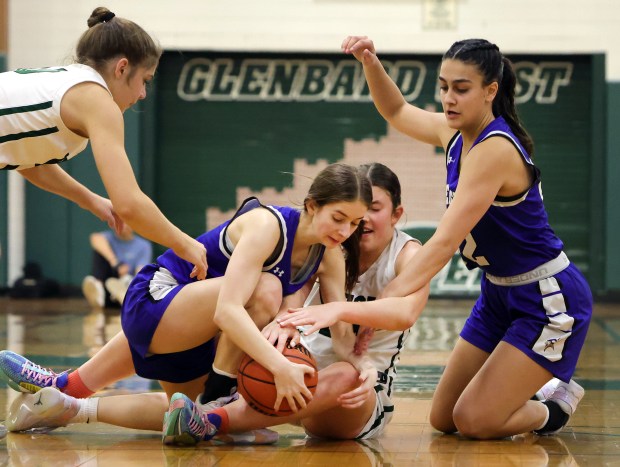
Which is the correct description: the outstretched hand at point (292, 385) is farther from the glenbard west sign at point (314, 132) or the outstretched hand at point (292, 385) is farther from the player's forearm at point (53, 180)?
the glenbard west sign at point (314, 132)

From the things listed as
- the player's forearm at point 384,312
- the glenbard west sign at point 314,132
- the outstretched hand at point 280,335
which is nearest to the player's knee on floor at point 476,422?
the player's forearm at point 384,312

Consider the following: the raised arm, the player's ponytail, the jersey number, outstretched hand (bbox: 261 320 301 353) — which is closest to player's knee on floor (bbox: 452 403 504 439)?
the jersey number

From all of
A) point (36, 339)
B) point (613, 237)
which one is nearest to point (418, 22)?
point (613, 237)

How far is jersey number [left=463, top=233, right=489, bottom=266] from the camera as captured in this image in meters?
3.73

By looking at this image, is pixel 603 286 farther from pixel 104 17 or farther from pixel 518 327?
pixel 104 17

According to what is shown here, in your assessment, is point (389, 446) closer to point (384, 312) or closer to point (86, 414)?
point (384, 312)

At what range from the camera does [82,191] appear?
3.88 m

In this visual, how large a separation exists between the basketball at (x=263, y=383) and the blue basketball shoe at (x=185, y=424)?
6.8 inches

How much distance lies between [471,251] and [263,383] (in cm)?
105

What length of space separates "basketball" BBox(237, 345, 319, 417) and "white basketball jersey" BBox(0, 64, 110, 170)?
1.01 metres

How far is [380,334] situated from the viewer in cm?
383

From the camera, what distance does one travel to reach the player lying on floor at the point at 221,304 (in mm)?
3281

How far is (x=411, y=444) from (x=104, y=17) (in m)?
1.95

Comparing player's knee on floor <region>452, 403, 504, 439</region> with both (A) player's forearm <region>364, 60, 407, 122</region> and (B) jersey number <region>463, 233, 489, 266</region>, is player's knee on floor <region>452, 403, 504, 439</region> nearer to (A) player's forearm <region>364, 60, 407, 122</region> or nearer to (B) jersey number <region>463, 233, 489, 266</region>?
(B) jersey number <region>463, 233, 489, 266</region>
